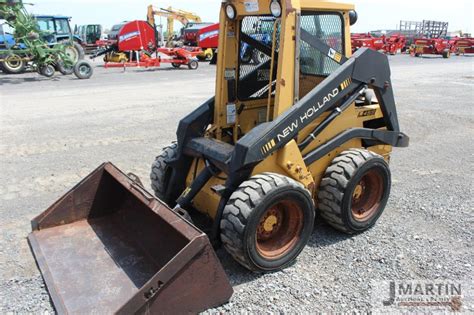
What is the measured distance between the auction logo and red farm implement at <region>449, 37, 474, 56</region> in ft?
107

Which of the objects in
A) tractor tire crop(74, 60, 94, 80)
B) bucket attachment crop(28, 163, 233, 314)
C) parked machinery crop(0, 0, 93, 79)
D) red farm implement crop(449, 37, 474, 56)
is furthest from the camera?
red farm implement crop(449, 37, 474, 56)

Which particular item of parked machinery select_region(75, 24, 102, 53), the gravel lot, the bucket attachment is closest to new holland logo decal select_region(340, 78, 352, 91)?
the gravel lot

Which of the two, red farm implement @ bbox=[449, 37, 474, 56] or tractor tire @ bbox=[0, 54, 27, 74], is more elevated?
red farm implement @ bbox=[449, 37, 474, 56]

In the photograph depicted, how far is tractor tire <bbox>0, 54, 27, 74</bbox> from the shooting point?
54.3 ft

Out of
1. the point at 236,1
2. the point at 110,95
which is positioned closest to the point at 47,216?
the point at 236,1

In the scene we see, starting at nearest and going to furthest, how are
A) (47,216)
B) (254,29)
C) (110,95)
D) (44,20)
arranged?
(47,216), (254,29), (110,95), (44,20)

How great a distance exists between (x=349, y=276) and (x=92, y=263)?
2030mm

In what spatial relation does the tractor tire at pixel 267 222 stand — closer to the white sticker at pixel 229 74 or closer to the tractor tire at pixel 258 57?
the white sticker at pixel 229 74

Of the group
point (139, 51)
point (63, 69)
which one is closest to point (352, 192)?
point (63, 69)

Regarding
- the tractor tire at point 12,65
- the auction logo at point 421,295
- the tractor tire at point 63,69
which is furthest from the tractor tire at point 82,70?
the auction logo at point 421,295

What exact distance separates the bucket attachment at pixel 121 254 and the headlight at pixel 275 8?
173 centimetres

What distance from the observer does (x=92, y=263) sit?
338 centimetres

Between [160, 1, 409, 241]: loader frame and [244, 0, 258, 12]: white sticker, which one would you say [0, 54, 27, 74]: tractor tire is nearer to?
[160, 1, 409, 241]: loader frame

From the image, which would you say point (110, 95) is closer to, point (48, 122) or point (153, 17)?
point (48, 122)
